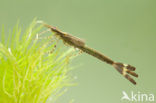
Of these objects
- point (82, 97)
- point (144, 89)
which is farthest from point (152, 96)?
point (82, 97)

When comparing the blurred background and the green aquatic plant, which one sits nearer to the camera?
the green aquatic plant

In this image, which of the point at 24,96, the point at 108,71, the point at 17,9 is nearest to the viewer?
the point at 24,96

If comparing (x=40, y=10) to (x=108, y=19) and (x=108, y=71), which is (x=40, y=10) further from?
(x=108, y=71)

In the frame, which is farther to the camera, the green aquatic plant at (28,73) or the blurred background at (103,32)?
the blurred background at (103,32)

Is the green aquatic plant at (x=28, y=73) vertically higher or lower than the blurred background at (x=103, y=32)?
higher

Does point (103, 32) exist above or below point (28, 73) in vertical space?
below
